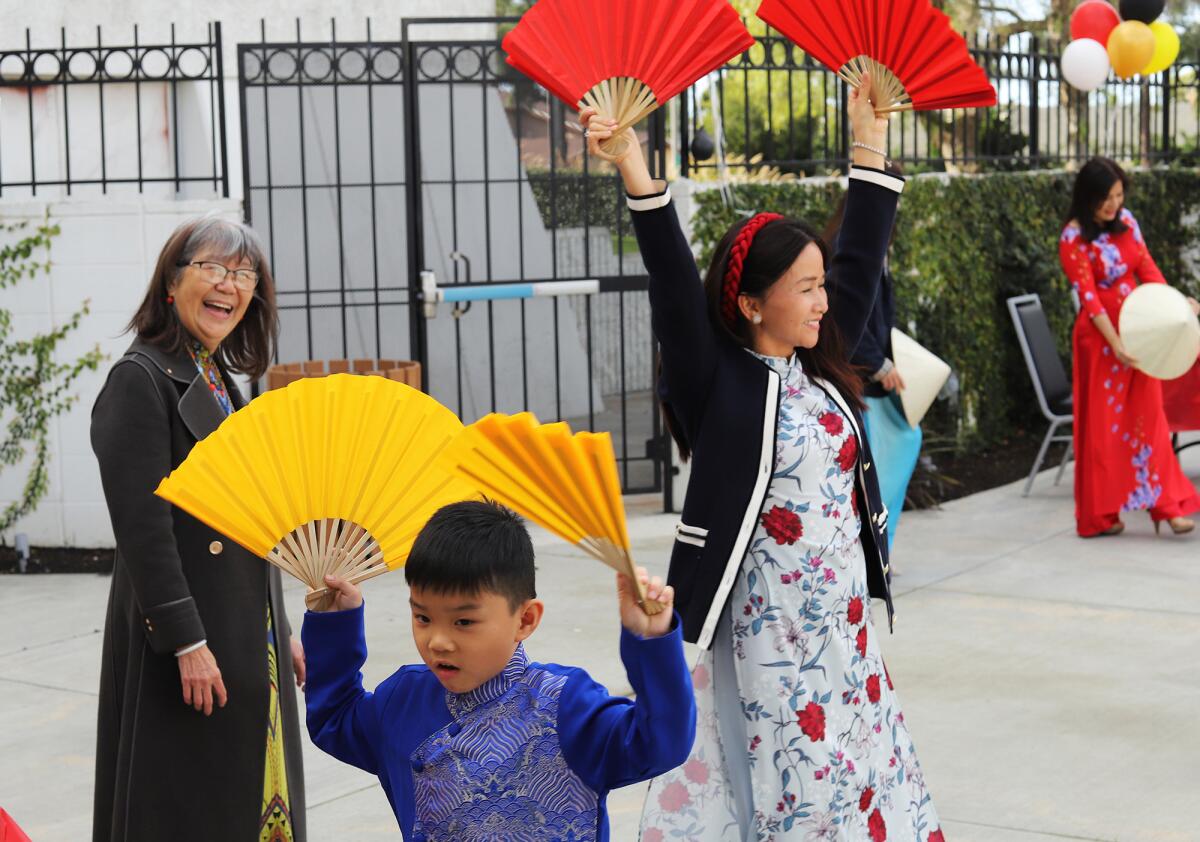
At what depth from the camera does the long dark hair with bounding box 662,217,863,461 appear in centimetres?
305

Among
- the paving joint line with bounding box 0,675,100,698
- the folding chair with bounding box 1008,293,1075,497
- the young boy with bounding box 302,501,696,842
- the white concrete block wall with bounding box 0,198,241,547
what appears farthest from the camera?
the folding chair with bounding box 1008,293,1075,497

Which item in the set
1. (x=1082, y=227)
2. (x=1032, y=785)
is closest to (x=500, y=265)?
(x=1082, y=227)

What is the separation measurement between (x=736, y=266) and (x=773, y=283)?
0.08m

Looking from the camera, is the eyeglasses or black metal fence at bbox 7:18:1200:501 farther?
black metal fence at bbox 7:18:1200:501

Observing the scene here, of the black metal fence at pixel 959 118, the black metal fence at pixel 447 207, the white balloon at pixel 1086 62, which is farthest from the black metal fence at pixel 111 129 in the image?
the white balloon at pixel 1086 62

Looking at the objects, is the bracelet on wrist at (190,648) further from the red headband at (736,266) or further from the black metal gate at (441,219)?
the black metal gate at (441,219)

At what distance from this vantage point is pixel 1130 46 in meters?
9.31

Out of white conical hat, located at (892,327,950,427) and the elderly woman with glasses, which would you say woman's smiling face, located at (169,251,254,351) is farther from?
white conical hat, located at (892,327,950,427)

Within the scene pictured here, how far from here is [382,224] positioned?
314 inches

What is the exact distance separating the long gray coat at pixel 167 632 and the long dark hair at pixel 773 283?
90 centimetres

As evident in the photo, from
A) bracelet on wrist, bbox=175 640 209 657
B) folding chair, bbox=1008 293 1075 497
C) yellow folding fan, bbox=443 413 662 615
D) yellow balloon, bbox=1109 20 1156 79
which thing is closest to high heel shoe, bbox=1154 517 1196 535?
folding chair, bbox=1008 293 1075 497

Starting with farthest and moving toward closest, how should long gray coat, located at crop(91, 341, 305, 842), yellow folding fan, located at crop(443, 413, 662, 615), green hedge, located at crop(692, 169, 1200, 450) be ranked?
green hedge, located at crop(692, 169, 1200, 450) < long gray coat, located at crop(91, 341, 305, 842) < yellow folding fan, located at crop(443, 413, 662, 615)

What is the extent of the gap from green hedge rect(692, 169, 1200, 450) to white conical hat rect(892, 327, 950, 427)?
84.5 inches

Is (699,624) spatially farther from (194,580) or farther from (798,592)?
(194,580)
